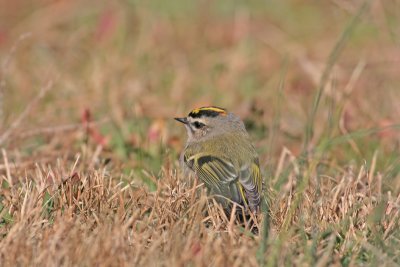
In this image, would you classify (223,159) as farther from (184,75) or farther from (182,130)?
(184,75)

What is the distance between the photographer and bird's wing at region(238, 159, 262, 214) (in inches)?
208

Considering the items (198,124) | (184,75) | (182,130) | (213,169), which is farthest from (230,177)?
(184,75)

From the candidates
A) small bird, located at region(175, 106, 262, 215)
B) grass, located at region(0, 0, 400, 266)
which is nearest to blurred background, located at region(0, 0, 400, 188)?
grass, located at region(0, 0, 400, 266)

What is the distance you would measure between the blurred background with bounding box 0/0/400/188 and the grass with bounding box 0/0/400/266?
25 mm

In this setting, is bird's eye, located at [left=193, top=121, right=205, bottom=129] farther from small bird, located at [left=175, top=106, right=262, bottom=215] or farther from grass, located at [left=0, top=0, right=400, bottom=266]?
grass, located at [left=0, top=0, right=400, bottom=266]

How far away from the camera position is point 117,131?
7.27 meters

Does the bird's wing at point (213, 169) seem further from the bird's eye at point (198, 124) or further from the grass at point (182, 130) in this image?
the bird's eye at point (198, 124)

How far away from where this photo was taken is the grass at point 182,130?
14.1 ft

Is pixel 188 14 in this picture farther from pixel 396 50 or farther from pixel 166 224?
pixel 166 224

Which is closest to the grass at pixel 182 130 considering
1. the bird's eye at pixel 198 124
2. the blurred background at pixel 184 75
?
the blurred background at pixel 184 75

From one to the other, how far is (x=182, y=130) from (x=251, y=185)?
2.25 metres

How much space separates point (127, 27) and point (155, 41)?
0.41 m

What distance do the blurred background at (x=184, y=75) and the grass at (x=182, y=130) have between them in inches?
1.0

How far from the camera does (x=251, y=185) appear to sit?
5426 mm
